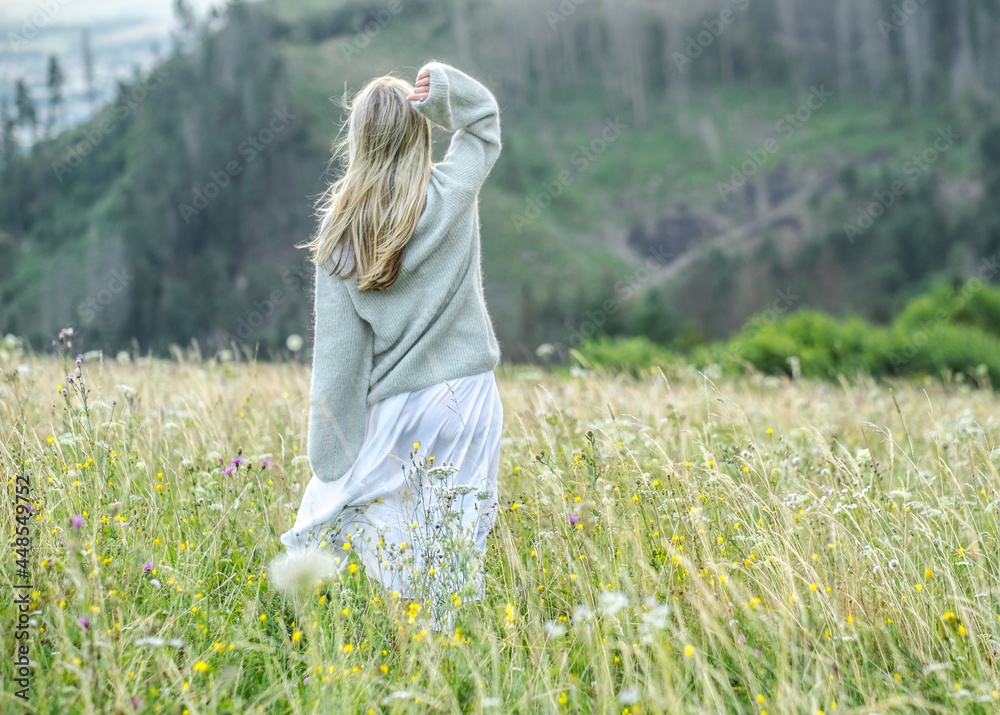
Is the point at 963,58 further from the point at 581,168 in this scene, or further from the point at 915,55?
the point at 581,168

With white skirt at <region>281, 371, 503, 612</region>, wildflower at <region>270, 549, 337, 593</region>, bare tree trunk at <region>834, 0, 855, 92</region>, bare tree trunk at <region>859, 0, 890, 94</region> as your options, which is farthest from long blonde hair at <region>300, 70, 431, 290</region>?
bare tree trunk at <region>834, 0, 855, 92</region>

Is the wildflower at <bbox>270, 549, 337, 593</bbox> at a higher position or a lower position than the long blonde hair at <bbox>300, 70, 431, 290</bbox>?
lower

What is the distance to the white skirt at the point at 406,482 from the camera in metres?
2.71

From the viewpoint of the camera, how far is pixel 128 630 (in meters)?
2.24

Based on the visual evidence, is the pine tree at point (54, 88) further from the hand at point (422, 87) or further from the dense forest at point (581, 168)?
the hand at point (422, 87)

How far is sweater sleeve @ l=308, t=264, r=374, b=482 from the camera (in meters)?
2.69

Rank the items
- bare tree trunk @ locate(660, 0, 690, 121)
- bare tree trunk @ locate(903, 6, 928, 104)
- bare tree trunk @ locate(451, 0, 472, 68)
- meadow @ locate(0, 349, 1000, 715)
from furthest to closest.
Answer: bare tree trunk @ locate(451, 0, 472, 68) → bare tree trunk @ locate(660, 0, 690, 121) → bare tree trunk @ locate(903, 6, 928, 104) → meadow @ locate(0, 349, 1000, 715)

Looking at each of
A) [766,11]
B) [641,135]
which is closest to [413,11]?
[641,135]

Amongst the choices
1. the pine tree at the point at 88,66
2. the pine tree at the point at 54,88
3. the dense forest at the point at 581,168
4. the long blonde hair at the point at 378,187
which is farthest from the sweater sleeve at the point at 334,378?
the pine tree at the point at 88,66

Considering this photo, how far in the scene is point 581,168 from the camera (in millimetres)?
A: 75000

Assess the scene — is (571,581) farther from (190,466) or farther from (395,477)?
(190,466)

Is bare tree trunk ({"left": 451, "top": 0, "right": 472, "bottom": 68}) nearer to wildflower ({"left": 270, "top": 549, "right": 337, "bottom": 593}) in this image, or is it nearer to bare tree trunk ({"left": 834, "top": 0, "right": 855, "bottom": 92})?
bare tree trunk ({"left": 834, "top": 0, "right": 855, "bottom": 92})

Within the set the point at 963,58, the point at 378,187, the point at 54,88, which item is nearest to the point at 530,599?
the point at 378,187

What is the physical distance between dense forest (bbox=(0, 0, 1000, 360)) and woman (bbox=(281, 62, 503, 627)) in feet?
100
